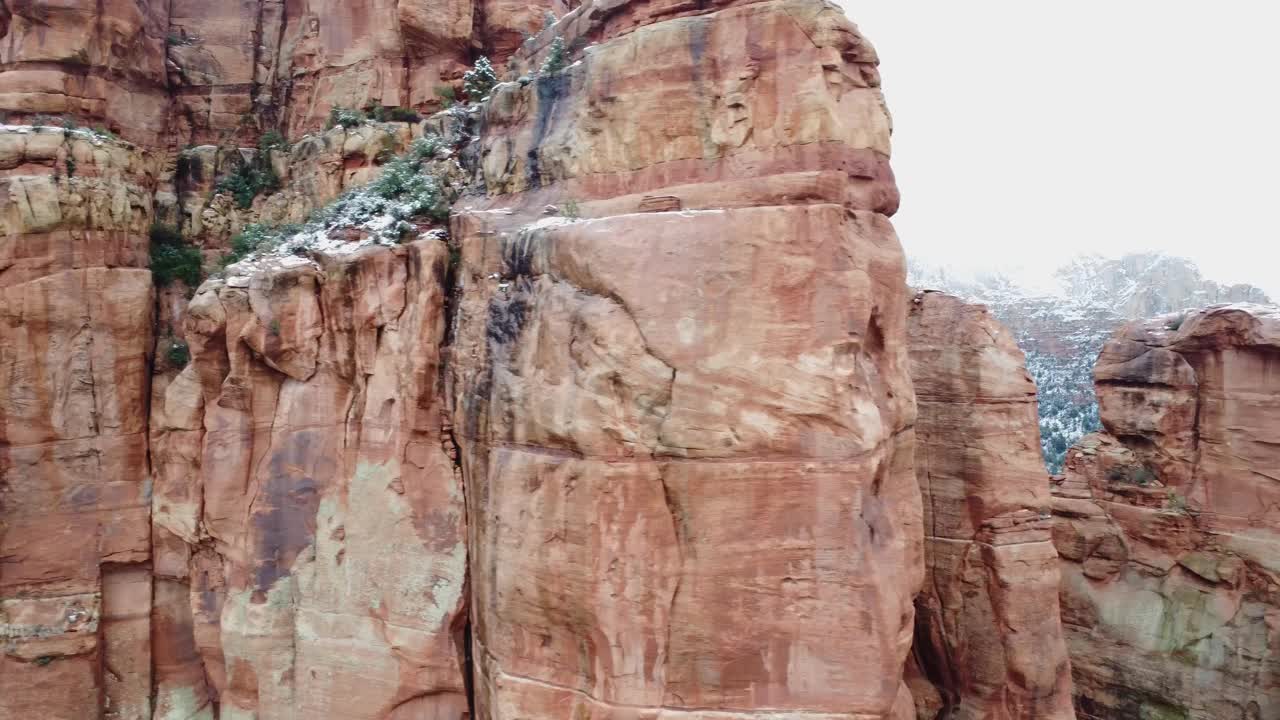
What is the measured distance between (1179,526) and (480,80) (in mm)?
18393

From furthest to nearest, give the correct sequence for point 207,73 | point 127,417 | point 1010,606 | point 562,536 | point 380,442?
point 207,73 < point 127,417 < point 1010,606 < point 380,442 < point 562,536

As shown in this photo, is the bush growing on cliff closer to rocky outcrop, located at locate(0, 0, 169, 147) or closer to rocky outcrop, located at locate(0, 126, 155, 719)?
rocky outcrop, located at locate(0, 126, 155, 719)

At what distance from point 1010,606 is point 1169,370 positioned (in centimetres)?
941

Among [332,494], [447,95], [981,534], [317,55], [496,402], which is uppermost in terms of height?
[317,55]

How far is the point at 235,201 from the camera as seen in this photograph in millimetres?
17797

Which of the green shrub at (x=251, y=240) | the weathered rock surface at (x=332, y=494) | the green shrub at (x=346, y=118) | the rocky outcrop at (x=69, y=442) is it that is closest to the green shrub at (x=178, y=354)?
the rocky outcrop at (x=69, y=442)

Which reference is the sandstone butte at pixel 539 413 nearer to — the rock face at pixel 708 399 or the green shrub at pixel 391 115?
the rock face at pixel 708 399

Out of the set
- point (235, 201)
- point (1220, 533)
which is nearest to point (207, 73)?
point (235, 201)

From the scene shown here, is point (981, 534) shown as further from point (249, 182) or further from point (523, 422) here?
point (249, 182)

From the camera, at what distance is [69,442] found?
1492cm

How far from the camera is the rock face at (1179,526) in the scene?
1695cm

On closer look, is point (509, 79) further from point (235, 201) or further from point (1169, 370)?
point (1169, 370)

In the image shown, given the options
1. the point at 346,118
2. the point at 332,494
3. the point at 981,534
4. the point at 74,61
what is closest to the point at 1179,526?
the point at 981,534

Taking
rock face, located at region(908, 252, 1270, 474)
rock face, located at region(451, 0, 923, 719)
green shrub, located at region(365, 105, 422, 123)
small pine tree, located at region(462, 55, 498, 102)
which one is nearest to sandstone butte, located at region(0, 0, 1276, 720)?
rock face, located at region(451, 0, 923, 719)
